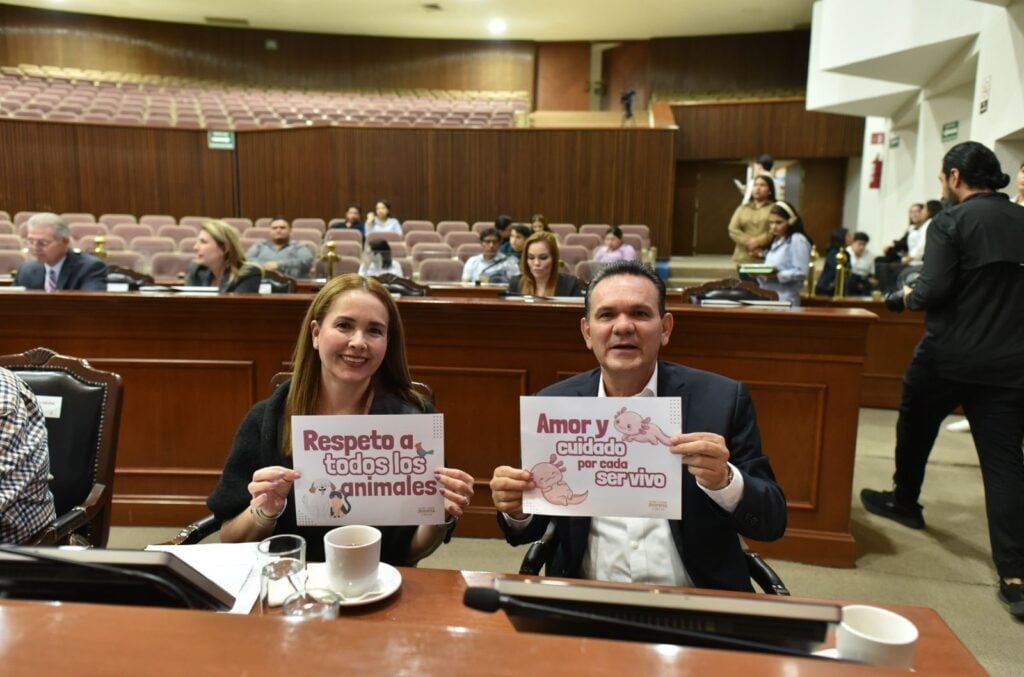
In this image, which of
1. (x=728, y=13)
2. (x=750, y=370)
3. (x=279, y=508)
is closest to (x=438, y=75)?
(x=728, y=13)

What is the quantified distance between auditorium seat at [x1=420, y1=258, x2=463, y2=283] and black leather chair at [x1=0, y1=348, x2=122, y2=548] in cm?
443

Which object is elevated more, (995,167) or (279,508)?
(995,167)

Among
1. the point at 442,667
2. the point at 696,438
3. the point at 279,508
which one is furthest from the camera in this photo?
the point at 279,508

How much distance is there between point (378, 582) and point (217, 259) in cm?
323

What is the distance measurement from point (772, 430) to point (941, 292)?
0.84 meters

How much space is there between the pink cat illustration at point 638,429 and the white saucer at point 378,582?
47 centimetres

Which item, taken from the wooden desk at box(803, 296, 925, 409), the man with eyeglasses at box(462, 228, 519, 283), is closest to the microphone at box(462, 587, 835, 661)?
the wooden desk at box(803, 296, 925, 409)

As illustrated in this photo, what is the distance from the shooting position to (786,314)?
8.64 feet

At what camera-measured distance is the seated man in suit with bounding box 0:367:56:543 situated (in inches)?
56.0

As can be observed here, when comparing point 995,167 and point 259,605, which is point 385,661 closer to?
point 259,605

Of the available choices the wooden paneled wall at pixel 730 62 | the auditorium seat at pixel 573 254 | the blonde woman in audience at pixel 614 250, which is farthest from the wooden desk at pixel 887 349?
the wooden paneled wall at pixel 730 62

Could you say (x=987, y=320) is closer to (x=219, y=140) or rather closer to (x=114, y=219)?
(x=114, y=219)

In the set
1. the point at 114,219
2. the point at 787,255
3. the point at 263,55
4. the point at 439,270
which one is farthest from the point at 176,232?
the point at 263,55

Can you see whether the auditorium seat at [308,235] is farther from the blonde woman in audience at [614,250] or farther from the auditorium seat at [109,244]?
the blonde woman in audience at [614,250]
